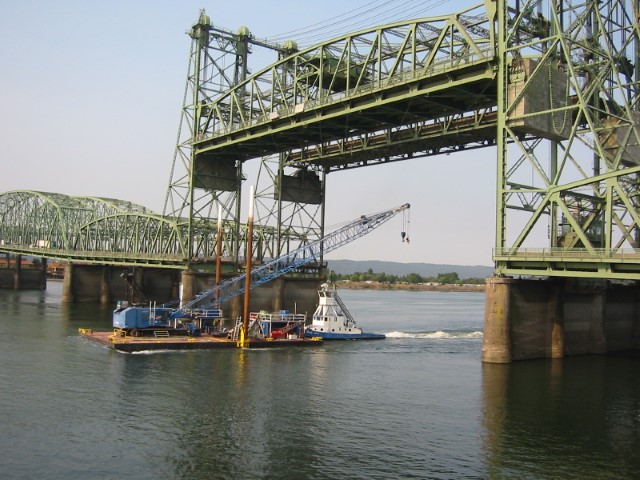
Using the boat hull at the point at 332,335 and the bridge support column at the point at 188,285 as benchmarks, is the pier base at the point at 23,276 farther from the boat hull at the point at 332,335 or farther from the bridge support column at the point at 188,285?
the boat hull at the point at 332,335

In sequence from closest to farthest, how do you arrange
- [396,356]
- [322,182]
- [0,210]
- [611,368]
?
[611,368]
[396,356]
[322,182]
[0,210]

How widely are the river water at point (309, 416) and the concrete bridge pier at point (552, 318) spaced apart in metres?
1.50

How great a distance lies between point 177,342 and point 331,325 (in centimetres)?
1583

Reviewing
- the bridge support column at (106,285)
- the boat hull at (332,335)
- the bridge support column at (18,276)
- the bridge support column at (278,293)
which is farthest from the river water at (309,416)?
the bridge support column at (18,276)

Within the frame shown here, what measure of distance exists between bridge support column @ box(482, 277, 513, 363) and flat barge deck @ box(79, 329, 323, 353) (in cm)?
1646

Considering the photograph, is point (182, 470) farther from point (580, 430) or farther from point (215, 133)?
point (215, 133)

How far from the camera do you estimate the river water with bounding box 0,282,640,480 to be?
75.9ft

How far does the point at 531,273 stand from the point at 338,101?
2293 centimetres

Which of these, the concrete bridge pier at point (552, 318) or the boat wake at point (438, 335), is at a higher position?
the concrete bridge pier at point (552, 318)

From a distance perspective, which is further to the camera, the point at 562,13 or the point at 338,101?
the point at 338,101

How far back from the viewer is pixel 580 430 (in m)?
28.4

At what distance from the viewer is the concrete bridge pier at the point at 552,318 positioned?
1652 inches

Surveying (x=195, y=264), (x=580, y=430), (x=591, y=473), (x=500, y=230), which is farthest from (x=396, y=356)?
(x=195, y=264)

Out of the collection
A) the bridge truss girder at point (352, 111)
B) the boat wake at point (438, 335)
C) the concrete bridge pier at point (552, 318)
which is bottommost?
the boat wake at point (438, 335)
